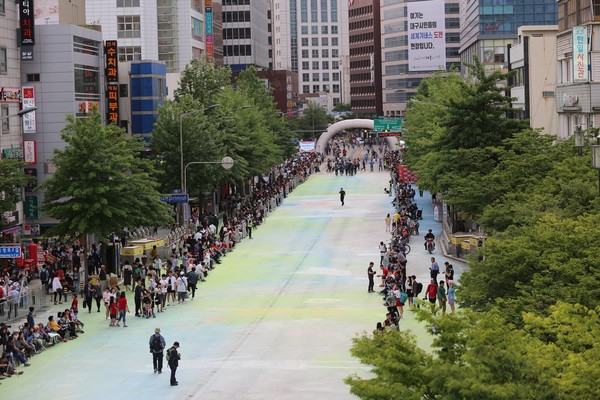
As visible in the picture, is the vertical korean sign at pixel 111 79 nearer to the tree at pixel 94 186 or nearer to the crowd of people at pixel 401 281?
the crowd of people at pixel 401 281

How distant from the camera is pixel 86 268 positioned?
49969 millimetres

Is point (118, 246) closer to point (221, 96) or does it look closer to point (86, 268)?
point (86, 268)

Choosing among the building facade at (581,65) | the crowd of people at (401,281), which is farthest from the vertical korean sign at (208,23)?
the building facade at (581,65)

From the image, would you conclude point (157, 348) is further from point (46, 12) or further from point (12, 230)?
point (46, 12)

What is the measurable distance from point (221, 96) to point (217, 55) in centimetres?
5062

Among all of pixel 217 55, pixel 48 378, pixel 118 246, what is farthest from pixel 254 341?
pixel 217 55

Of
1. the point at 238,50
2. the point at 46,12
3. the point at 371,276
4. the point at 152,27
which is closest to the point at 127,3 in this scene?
the point at 152,27

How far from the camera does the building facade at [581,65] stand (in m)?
59.0

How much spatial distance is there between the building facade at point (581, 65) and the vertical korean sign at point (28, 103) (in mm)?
27302

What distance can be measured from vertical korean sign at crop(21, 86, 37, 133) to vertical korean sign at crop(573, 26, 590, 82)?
27.4 metres

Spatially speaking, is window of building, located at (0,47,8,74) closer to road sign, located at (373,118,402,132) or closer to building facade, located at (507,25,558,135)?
building facade, located at (507,25,558,135)

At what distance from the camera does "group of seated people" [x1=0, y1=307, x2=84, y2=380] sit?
3534 centimetres

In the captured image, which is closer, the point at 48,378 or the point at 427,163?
the point at 48,378

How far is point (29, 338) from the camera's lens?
38.1m
